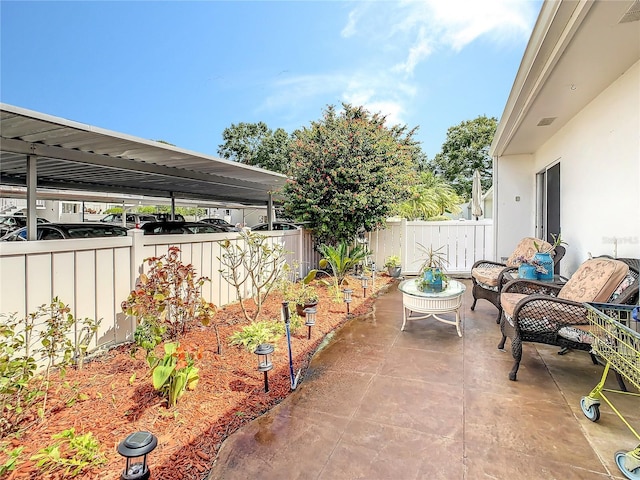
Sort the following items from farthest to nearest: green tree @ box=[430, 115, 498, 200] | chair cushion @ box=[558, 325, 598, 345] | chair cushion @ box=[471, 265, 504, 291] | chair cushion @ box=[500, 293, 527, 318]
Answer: green tree @ box=[430, 115, 498, 200], chair cushion @ box=[471, 265, 504, 291], chair cushion @ box=[500, 293, 527, 318], chair cushion @ box=[558, 325, 598, 345]

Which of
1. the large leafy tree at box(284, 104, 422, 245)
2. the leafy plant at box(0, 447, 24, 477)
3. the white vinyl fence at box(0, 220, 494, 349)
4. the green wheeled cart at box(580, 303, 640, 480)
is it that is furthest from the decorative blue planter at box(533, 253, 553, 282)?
the leafy plant at box(0, 447, 24, 477)

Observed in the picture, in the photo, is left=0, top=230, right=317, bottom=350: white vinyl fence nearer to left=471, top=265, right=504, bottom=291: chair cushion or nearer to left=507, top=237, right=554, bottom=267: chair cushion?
left=471, top=265, right=504, bottom=291: chair cushion

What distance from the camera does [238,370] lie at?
3.00m

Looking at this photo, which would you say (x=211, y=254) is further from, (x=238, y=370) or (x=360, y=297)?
(x=360, y=297)

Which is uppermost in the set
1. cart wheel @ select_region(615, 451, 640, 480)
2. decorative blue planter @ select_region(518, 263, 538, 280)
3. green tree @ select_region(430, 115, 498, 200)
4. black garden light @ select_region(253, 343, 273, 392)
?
green tree @ select_region(430, 115, 498, 200)

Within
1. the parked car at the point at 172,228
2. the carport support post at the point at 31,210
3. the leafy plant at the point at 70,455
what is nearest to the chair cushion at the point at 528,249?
the leafy plant at the point at 70,455

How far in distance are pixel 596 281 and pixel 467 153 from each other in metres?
22.1

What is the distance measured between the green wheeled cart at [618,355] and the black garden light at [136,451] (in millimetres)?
A: 2499

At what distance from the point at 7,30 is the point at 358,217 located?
6.75 m

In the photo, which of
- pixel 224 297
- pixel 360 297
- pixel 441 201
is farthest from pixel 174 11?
pixel 441 201

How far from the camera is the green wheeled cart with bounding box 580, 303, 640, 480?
180 cm

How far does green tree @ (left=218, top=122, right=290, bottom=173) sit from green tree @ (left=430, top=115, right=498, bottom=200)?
41.0 feet

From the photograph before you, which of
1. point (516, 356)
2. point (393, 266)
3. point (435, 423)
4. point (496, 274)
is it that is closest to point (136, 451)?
point (435, 423)

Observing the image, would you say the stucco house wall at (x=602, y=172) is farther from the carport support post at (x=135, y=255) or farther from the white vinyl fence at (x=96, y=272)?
the carport support post at (x=135, y=255)
